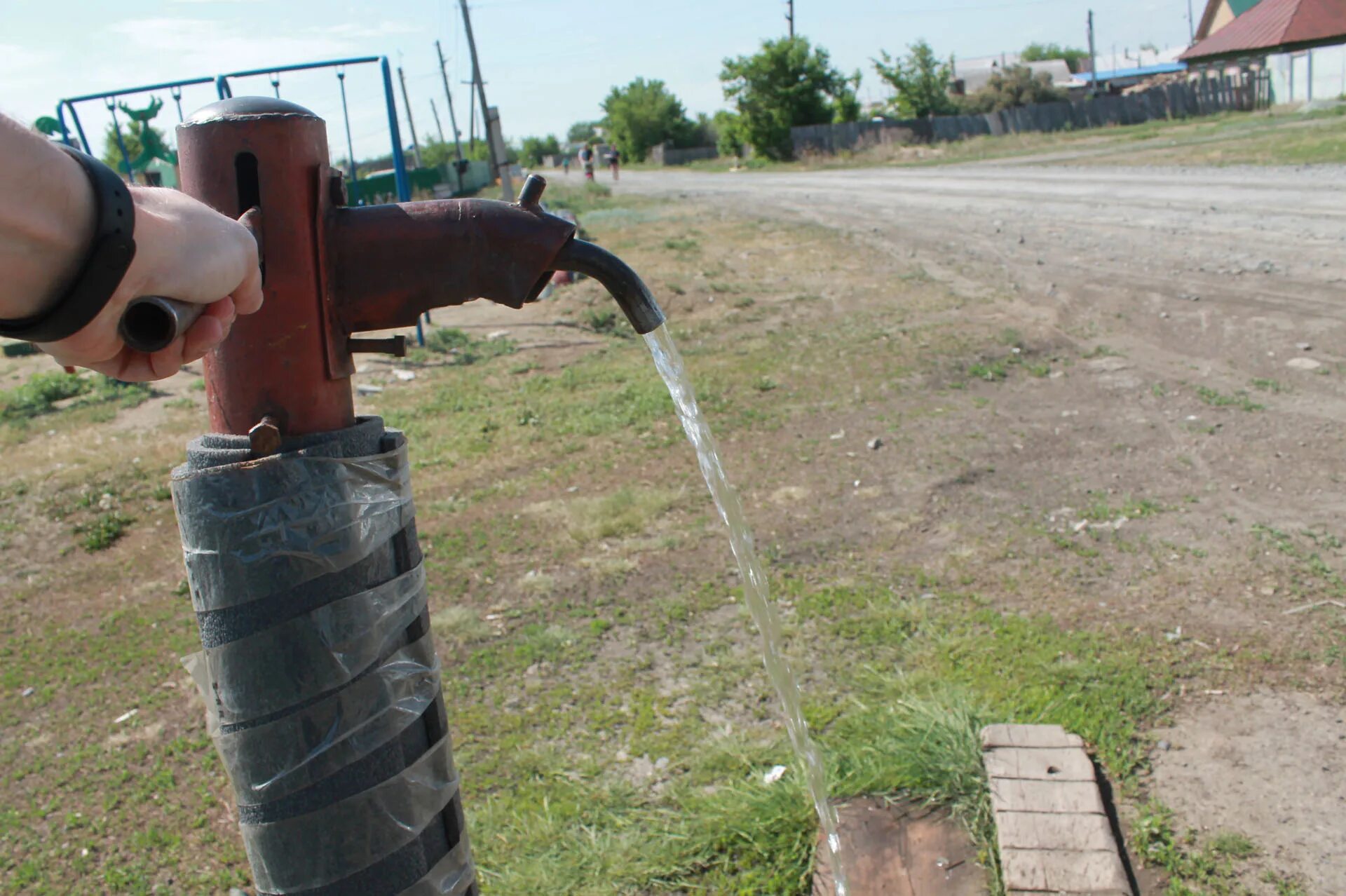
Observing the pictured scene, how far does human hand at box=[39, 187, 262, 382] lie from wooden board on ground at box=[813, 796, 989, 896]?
6.15 feet

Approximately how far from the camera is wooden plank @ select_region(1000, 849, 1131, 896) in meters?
2.16

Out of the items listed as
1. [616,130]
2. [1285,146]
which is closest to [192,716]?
[1285,146]

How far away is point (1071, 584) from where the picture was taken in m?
3.59

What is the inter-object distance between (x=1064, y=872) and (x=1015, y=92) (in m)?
39.4

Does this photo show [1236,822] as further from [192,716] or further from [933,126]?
[933,126]

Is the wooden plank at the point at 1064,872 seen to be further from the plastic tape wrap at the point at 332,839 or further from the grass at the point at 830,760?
the plastic tape wrap at the point at 332,839

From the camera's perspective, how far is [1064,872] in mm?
2195

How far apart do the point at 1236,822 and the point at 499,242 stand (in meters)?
2.20

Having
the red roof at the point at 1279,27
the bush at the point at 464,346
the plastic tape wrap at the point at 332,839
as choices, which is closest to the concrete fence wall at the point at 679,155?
→ the red roof at the point at 1279,27

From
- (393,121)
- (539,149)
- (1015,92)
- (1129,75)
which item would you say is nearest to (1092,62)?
(1129,75)

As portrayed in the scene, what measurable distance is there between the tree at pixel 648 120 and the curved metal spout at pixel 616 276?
53.5m

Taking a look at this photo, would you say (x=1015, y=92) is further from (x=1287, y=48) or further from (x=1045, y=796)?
(x=1045, y=796)

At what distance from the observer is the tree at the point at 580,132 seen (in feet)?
276

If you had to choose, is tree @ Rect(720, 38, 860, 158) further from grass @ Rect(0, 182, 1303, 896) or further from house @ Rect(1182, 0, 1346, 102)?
grass @ Rect(0, 182, 1303, 896)
